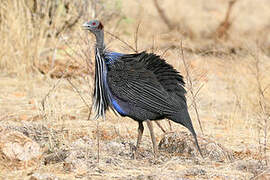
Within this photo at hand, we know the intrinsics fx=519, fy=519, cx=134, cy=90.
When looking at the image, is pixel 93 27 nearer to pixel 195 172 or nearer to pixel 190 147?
pixel 190 147

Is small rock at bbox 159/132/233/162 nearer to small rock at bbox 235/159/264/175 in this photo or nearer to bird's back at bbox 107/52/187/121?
small rock at bbox 235/159/264/175

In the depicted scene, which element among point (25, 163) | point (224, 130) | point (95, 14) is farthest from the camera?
point (95, 14)

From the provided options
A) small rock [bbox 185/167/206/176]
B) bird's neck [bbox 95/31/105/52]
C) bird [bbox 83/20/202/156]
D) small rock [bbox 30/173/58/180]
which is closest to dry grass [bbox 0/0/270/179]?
small rock [bbox 185/167/206/176]

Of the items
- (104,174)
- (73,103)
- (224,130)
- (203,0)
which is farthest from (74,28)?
(203,0)

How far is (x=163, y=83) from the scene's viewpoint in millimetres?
4336

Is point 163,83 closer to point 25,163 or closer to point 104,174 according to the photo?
point 104,174

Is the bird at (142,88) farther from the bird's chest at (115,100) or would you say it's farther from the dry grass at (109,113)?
the dry grass at (109,113)

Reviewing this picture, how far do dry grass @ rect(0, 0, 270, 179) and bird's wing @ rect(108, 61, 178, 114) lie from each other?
18.6 inches

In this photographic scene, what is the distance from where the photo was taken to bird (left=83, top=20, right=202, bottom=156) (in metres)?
4.25

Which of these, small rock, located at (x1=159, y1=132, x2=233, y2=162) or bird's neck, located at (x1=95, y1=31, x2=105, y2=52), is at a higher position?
bird's neck, located at (x1=95, y1=31, x2=105, y2=52)

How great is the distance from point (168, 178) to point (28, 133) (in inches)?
69.2

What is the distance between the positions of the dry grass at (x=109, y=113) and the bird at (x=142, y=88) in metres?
0.39

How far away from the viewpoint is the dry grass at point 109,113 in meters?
4.04

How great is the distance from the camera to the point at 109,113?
5.99 m
